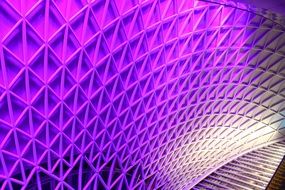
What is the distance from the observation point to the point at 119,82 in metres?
28.6

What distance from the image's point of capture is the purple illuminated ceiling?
22.0 meters

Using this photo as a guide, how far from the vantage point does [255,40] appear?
32625 millimetres

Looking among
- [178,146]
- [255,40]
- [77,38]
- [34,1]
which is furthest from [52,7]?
[178,146]

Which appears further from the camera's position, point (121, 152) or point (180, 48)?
point (121, 152)

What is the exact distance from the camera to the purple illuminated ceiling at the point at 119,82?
72.1ft

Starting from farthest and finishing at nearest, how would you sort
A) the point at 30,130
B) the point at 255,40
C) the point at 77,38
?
the point at 255,40
the point at 30,130
the point at 77,38

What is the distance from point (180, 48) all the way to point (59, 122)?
43.9 ft

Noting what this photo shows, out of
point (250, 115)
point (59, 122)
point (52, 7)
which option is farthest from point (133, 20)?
point (250, 115)

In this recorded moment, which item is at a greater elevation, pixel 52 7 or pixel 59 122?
pixel 52 7

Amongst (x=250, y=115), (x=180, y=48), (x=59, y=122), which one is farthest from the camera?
(x=250, y=115)

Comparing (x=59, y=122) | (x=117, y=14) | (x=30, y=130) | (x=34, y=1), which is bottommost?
(x=30, y=130)

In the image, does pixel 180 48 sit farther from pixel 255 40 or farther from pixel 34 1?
pixel 34 1

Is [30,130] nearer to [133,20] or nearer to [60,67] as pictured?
[60,67]

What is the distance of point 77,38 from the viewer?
76.2ft
